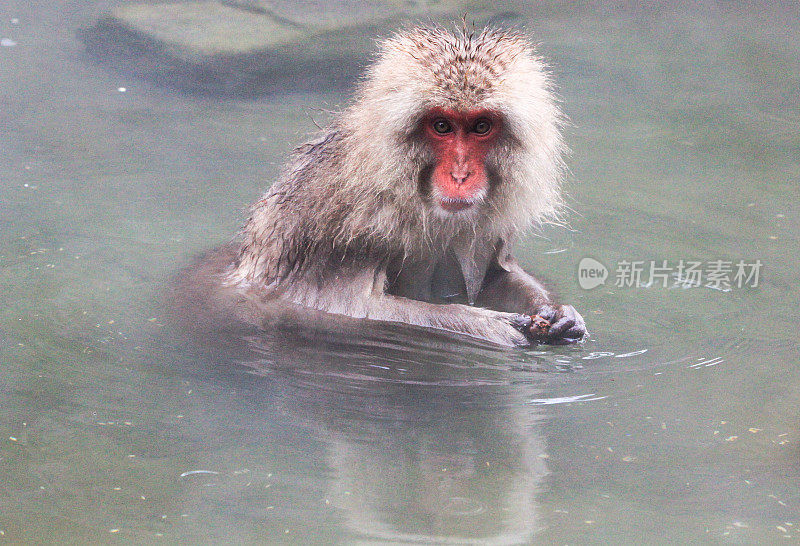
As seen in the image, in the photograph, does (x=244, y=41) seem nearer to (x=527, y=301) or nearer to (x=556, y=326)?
(x=527, y=301)

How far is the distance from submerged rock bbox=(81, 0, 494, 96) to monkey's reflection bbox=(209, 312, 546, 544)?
4.64m

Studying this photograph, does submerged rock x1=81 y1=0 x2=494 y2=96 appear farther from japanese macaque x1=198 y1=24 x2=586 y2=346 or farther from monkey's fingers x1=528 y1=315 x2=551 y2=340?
monkey's fingers x1=528 y1=315 x2=551 y2=340

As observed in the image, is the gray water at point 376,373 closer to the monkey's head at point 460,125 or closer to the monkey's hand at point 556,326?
the monkey's hand at point 556,326

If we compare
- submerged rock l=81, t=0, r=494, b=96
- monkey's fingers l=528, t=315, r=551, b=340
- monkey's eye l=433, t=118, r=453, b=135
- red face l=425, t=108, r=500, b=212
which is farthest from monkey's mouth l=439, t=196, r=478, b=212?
submerged rock l=81, t=0, r=494, b=96

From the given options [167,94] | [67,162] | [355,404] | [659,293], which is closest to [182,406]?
[355,404]

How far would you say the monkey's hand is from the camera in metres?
5.31

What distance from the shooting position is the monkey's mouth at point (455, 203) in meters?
4.90

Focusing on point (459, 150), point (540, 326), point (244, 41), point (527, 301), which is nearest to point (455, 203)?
point (459, 150)

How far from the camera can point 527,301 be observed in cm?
570

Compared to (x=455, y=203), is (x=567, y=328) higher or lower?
lower

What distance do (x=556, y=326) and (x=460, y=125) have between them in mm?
1143

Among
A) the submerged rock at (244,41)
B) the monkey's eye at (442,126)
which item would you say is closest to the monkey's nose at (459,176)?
the monkey's eye at (442,126)

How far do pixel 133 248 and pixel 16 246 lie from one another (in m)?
0.69

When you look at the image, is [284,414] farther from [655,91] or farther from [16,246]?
[655,91]
